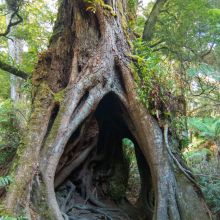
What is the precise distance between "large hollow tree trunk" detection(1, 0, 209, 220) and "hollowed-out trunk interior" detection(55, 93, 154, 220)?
27 millimetres

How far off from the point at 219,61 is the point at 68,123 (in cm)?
532

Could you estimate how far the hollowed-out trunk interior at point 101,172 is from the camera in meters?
5.97

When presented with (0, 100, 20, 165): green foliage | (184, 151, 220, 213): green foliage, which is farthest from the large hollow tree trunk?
(0, 100, 20, 165): green foliage

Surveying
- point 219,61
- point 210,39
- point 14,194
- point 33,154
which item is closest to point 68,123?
point 33,154

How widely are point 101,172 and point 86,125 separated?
5.16ft

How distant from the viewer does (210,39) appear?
7.58 meters

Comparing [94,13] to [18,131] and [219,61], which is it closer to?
[18,131]

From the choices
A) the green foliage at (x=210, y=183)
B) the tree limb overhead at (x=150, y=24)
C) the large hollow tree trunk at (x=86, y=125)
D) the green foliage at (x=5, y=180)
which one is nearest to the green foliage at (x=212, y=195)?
the green foliage at (x=210, y=183)

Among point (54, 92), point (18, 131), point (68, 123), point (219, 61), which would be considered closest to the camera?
point (68, 123)

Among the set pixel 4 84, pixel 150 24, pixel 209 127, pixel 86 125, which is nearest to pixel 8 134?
pixel 86 125

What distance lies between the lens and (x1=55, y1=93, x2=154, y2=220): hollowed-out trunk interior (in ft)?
19.6

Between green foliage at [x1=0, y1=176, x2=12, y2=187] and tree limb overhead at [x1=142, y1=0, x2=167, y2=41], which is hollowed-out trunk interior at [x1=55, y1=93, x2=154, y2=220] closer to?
green foliage at [x1=0, y1=176, x2=12, y2=187]

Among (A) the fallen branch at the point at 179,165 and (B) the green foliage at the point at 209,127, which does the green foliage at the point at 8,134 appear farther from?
(B) the green foliage at the point at 209,127

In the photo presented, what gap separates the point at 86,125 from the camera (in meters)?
6.23
